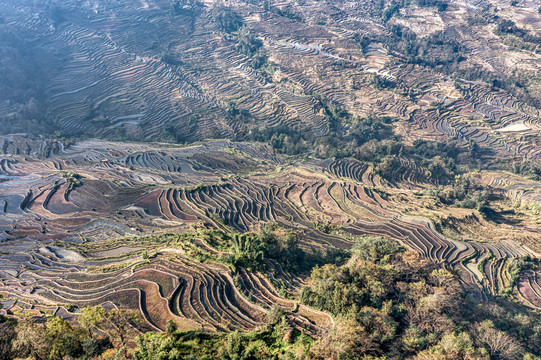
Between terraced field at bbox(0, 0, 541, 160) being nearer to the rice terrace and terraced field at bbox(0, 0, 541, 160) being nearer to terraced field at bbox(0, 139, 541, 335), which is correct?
the rice terrace

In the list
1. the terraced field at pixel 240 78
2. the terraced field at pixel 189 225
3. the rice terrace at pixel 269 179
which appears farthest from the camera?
the terraced field at pixel 240 78

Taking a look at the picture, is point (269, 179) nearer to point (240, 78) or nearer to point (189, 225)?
point (189, 225)

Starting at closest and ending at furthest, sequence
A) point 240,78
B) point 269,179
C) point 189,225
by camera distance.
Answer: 1. point 189,225
2. point 269,179
3. point 240,78

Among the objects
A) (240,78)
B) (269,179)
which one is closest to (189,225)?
(269,179)

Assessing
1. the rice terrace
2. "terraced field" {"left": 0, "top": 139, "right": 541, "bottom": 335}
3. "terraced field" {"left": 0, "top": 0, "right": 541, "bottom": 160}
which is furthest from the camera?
"terraced field" {"left": 0, "top": 0, "right": 541, "bottom": 160}

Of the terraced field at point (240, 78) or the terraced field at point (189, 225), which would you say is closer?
the terraced field at point (189, 225)

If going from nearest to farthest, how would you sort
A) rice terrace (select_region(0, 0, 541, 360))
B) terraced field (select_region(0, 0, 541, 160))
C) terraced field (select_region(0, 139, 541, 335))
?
rice terrace (select_region(0, 0, 541, 360)), terraced field (select_region(0, 139, 541, 335)), terraced field (select_region(0, 0, 541, 160))

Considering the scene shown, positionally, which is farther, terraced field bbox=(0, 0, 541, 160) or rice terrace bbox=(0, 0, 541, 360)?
terraced field bbox=(0, 0, 541, 160)

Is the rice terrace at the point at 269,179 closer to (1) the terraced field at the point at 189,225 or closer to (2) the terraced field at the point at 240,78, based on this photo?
(1) the terraced field at the point at 189,225

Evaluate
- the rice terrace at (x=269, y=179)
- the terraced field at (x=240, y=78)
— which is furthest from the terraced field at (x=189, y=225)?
the terraced field at (x=240, y=78)

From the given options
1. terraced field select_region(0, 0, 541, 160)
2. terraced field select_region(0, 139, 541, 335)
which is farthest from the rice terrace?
terraced field select_region(0, 0, 541, 160)
